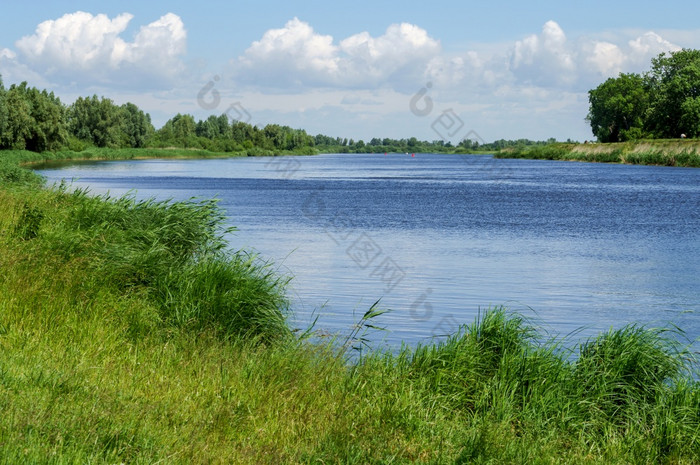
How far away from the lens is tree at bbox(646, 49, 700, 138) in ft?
385

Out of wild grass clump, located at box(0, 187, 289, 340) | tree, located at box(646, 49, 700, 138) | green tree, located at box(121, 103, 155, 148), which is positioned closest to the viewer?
wild grass clump, located at box(0, 187, 289, 340)

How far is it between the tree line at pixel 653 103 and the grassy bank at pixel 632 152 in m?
5.84

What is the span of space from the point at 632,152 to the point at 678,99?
448 inches

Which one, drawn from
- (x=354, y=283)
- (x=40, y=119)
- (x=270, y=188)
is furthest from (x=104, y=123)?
(x=354, y=283)

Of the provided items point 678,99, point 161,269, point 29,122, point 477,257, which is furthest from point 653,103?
point 161,269

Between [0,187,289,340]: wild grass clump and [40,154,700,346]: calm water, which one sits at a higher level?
[0,187,289,340]: wild grass clump

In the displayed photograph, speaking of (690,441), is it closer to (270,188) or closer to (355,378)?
(355,378)

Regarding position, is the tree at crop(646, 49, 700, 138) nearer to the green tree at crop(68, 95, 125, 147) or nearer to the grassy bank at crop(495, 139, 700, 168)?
the grassy bank at crop(495, 139, 700, 168)

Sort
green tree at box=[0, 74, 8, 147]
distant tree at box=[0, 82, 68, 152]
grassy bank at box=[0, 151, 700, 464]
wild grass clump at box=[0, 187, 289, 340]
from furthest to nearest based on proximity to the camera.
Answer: distant tree at box=[0, 82, 68, 152]
green tree at box=[0, 74, 8, 147]
wild grass clump at box=[0, 187, 289, 340]
grassy bank at box=[0, 151, 700, 464]

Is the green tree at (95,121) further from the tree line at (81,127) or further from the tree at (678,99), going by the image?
the tree at (678,99)

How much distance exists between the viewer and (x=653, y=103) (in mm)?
127000

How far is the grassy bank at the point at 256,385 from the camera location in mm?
6406

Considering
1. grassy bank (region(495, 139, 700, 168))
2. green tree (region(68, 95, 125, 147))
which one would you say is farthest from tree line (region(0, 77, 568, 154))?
grassy bank (region(495, 139, 700, 168))

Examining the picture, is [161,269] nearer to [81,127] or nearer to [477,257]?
[477,257]
